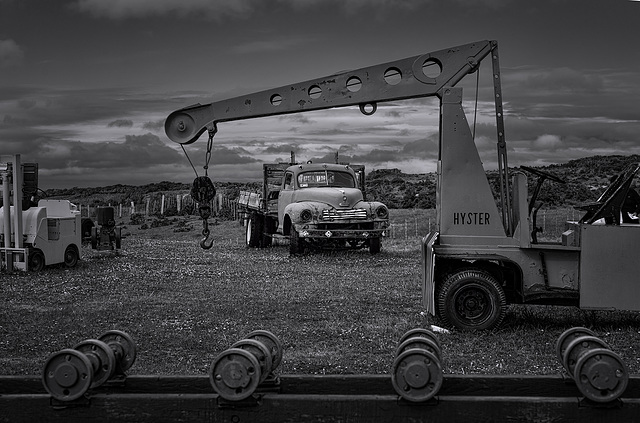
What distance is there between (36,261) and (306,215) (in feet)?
21.1

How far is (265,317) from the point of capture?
10.2 m

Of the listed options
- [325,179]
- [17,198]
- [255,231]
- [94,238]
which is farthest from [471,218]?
[255,231]

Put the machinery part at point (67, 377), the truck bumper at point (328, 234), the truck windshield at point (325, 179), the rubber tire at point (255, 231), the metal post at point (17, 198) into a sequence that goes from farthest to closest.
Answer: the rubber tire at point (255, 231)
the truck windshield at point (325, 179)
the truck bumper at point (328, 234)
the metal post at point (17, 198)
the machinery part at point (67, 377)

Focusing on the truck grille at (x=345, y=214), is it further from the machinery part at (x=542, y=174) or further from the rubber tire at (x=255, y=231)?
the machinery part at (x=542, y=174)

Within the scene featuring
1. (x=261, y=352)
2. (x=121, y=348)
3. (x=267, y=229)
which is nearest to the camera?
(x=261, y=352)

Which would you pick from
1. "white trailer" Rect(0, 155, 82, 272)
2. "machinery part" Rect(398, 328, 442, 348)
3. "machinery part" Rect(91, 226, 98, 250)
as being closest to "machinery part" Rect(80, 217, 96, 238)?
"machinery part" Rect(91, 226, 98, 250)

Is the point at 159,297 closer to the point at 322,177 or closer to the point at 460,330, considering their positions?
the point at 460,330

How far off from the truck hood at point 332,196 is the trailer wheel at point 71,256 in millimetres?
6003

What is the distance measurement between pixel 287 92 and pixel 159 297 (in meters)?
4.77

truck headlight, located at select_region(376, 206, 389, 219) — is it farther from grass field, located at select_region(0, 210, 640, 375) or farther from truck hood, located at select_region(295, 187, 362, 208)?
grass field, located at select_region(0, 210, 640, 375)

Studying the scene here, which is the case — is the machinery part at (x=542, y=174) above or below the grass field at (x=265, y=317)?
above

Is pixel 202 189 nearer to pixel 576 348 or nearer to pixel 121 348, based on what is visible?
pixel 121 348

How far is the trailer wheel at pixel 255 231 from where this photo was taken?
22.5m

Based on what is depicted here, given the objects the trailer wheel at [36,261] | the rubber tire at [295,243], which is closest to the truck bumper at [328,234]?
the rubber tire at [295,243]
